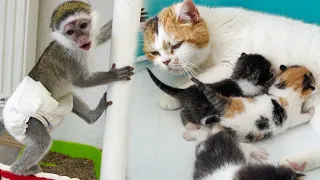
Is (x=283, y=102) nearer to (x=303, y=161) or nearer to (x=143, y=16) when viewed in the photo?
(x=303, y=161)

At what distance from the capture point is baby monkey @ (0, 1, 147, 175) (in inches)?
40.9

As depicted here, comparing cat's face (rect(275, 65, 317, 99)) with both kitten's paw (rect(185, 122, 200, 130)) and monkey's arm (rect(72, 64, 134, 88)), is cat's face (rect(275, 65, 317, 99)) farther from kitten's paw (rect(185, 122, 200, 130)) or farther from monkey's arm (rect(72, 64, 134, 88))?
monkey's arm (rect(72, 64, 134, 88))

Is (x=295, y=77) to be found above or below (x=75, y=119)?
above

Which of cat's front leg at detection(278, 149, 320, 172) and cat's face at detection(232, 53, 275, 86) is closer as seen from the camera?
cat's front leg at detection(278, 149, 320, 172)

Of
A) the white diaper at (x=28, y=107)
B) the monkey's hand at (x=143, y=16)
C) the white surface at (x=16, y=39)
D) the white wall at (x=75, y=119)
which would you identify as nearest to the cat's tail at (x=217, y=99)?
the monkey's hand at (x=143, y=16)

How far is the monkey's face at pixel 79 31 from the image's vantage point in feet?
3.37

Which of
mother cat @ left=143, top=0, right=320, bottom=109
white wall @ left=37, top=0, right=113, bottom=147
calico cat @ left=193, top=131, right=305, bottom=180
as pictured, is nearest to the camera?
calico cat @ left=193, top=131, right=305, bottom=180

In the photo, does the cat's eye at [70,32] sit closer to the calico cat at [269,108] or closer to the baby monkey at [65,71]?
the baby monkey at [65,71]

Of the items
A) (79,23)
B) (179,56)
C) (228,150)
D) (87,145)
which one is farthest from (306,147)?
(87,145)

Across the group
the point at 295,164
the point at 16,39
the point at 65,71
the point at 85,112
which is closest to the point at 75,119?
the point at 16,39

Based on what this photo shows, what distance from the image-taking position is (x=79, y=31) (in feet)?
3.39

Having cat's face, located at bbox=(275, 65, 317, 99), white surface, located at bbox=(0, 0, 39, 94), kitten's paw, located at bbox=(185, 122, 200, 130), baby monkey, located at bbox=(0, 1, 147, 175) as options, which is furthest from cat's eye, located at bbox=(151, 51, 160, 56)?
white surface, located at bbox=(0, 0, 39, 94)

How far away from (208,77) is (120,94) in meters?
0.25

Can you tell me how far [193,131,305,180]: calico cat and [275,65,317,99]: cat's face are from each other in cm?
18
